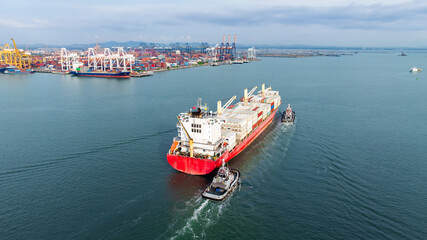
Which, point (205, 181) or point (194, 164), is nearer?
point (205, 181)

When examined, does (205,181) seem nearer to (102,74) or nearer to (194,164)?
(194,164)

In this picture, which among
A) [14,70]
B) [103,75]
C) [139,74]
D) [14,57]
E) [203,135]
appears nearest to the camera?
[203,135]

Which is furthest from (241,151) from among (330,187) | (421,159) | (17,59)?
(17,59)

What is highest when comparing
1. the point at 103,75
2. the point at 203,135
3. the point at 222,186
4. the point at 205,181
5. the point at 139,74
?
the point at 139,74

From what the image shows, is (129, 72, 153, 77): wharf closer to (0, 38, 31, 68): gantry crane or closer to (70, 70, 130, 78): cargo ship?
(70, 70, 130, 78): cargo ship

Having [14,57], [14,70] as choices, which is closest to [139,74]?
[14,70]

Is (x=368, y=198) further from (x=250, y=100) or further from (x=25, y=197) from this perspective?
(x=250, y=100)
